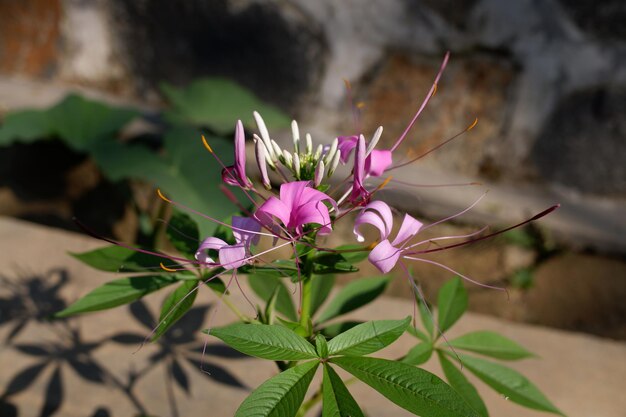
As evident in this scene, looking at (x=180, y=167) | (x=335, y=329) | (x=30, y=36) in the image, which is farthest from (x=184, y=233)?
(x=30, y=36)

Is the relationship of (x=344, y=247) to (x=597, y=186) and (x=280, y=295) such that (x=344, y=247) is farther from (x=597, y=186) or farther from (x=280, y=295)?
(x=597, y=186)

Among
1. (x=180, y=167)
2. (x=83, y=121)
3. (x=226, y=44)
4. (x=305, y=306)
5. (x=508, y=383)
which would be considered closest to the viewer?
(x=305, y=306)

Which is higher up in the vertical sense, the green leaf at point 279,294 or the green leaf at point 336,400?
the green leaf at point 279,294

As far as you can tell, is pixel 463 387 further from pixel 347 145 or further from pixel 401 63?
pixel 401 63

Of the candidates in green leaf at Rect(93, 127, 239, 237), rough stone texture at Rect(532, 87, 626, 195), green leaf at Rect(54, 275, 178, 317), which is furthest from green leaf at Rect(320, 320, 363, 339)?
rough stone texture at Rect(532, 87, 626, 195)

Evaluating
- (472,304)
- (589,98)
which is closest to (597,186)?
(589,98)

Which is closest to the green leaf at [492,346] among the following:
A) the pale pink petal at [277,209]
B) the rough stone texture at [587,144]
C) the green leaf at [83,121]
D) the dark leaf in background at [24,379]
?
the pale pink petal at [277,209]

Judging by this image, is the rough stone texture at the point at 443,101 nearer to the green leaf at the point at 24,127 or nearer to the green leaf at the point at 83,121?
the green leaf at the point at 83,121

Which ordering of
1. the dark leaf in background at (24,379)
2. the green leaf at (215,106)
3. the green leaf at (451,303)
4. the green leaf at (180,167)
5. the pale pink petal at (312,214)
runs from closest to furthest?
1. the pale pink petal at (312,214)
2. the green leaf at (451,303)
3. the dark leaf in background at (24,379)
4. the green leaf at (180,167)
5. the green leaf at (215,106)
